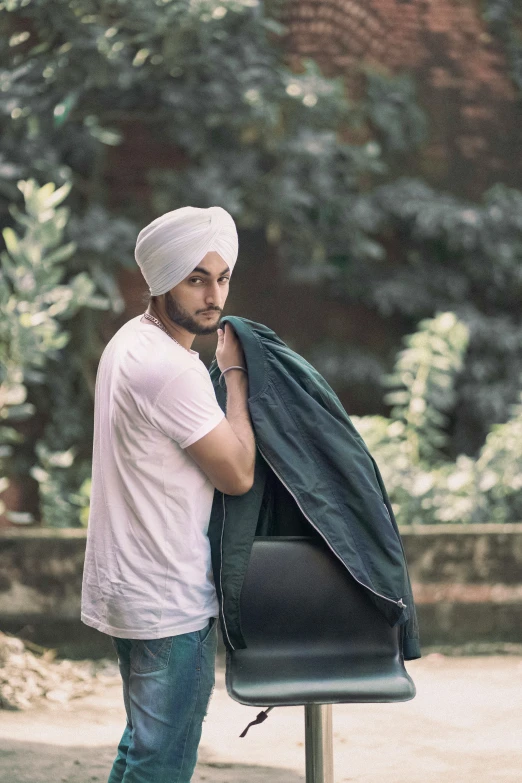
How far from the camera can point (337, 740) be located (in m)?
4.13

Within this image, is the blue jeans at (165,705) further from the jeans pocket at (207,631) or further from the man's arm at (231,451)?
the man's arm at (231,451)

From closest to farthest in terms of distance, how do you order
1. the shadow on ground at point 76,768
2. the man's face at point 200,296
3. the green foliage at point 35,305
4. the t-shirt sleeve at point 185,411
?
the t-shirt sleeve at point 185,411, the man's face at point 200,296, the shadow on ground at point 76,768, the green foliage at point 35,305

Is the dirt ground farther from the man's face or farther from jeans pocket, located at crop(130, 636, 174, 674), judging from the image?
the man's face

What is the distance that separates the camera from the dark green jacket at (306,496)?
214 centimetres

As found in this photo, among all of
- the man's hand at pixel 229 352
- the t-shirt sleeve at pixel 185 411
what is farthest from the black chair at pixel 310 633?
the man's hand at pixel 229 352

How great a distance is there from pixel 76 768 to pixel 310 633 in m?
2.00

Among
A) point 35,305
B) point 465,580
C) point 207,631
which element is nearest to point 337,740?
point 465,580

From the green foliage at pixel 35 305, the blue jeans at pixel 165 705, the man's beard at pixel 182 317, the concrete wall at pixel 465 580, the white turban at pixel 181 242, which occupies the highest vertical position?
the white turban at pixel 181 242

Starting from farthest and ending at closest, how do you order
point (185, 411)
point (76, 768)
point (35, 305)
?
point (35, 305) < point (76, 768) < point (185, 411)

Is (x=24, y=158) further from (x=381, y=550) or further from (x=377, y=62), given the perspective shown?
(x=381, y=550)

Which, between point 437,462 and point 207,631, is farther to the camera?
point 437,462

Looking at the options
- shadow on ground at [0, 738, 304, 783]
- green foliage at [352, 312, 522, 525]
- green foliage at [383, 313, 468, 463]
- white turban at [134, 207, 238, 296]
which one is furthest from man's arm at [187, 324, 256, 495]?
green foliage at [383, 313, 468, 463]

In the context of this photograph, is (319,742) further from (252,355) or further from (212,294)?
(212,294)

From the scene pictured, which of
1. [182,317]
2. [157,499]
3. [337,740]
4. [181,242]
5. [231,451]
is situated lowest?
[337,740]
